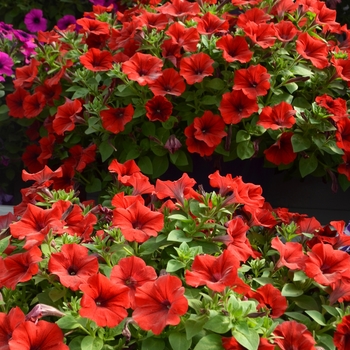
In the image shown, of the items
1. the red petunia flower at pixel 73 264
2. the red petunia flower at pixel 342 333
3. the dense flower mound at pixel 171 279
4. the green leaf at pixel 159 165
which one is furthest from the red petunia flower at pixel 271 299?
the green leaf at pixel 159 165

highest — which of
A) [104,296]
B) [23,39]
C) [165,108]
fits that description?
[104,296]

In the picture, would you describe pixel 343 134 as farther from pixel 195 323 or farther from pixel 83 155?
pixel 195 323

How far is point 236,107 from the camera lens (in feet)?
6.64

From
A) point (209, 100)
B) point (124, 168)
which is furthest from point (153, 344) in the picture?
point (209, 100)

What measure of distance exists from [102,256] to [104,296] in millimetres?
201

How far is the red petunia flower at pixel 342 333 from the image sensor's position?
1.22m

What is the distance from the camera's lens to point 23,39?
9.23 ft

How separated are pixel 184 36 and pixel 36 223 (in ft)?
3.18

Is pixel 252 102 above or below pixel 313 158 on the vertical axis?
above

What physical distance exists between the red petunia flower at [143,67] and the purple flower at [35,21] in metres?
1.60

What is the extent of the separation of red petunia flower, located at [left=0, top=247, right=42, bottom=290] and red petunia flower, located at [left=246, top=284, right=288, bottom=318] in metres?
0.46

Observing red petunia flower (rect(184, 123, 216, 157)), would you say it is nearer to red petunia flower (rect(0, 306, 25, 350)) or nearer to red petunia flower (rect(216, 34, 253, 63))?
red petunia flower (rect(216, 34, 253, 63))

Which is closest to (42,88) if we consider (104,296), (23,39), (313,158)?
(23,39)

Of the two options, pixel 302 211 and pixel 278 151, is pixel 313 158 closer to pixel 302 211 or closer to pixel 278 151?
pixel 278 151
